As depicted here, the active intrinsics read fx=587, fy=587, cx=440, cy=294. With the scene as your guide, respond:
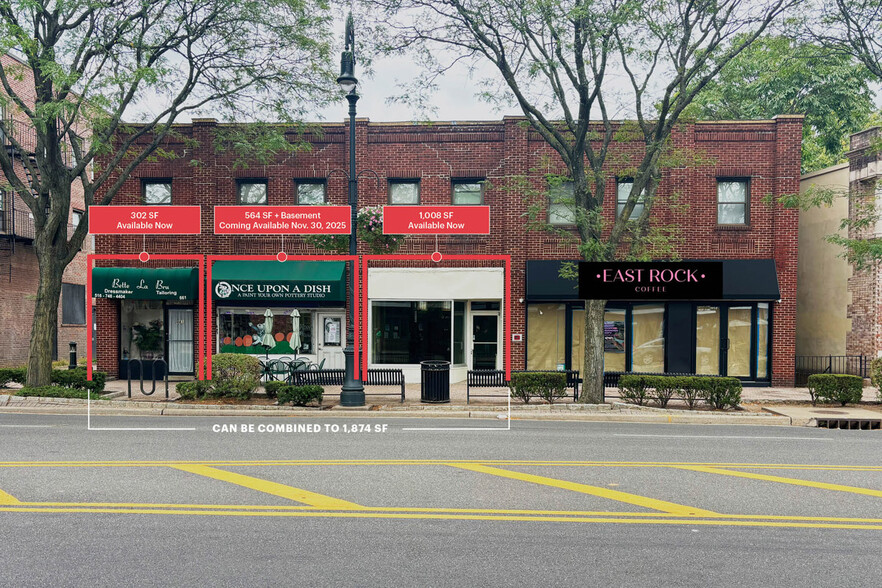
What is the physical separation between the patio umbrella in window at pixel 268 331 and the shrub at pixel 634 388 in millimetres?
10819

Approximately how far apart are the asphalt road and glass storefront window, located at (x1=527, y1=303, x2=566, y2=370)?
8385 mm

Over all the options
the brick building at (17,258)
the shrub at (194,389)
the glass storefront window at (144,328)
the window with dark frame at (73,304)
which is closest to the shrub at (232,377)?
the shrub at (194,389)

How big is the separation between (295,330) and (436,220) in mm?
5749

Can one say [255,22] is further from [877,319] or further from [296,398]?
[877,319]

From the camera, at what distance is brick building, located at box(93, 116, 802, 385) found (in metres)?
18.3

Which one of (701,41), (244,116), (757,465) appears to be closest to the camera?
(757,465)

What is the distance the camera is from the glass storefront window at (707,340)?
1858 cm

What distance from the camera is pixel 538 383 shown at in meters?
14.6

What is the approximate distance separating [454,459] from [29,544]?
5.26 m

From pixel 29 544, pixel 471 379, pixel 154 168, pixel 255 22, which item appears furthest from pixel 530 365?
pixel 29 544

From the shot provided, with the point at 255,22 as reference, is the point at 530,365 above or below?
below

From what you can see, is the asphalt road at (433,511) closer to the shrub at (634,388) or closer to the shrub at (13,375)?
→ the shrub at (634,388)

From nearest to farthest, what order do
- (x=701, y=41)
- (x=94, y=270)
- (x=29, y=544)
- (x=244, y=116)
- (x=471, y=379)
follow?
(x=29, y=544), (x=701, y=41), (x=471, y=379), (x=244, y=116), (x=94, y=270)

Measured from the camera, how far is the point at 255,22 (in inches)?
599
